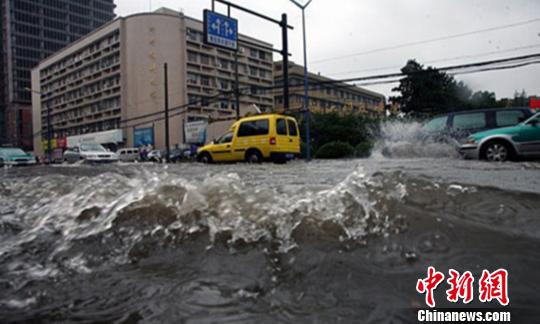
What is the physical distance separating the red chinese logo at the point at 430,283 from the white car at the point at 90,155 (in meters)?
17.9

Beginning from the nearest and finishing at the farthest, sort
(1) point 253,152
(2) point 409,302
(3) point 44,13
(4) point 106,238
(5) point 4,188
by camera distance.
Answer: (2) point 409,302 → (4) point 106,238 → (5) point 4,188 → (1) point 253,152 → (3) point 44,13

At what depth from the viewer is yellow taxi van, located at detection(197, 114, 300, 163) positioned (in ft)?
38.0

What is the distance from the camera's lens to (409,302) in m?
1.56

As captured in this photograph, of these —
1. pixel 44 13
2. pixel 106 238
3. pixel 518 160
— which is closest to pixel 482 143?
pixel 518 160

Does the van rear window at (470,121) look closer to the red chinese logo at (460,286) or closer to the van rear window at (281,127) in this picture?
the van rear window at (281,127)

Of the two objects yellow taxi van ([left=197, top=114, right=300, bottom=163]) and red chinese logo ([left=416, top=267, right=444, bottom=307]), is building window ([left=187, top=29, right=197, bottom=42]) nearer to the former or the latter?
yellow taxi van ([left=197, top=114, right=300, bottom=163])

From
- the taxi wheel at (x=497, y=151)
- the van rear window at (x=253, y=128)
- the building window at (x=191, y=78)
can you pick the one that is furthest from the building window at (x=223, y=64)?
the taxi wheel at (x=497, y=151)

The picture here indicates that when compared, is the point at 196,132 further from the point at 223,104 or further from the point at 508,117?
the point at 508,117

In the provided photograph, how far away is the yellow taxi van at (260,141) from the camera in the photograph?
11594mm

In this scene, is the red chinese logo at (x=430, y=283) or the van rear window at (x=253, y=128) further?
the van rear window at (x=253, y=128)

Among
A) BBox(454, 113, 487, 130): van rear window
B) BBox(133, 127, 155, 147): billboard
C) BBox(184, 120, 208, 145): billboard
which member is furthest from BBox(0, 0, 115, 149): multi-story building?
BBox(454, 113, 487, 130): van rear window

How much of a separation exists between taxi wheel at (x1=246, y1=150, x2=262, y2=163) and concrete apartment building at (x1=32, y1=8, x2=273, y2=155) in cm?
2542

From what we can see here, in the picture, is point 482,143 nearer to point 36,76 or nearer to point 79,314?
point 79,314

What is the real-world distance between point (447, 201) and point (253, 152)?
9.37 meters
